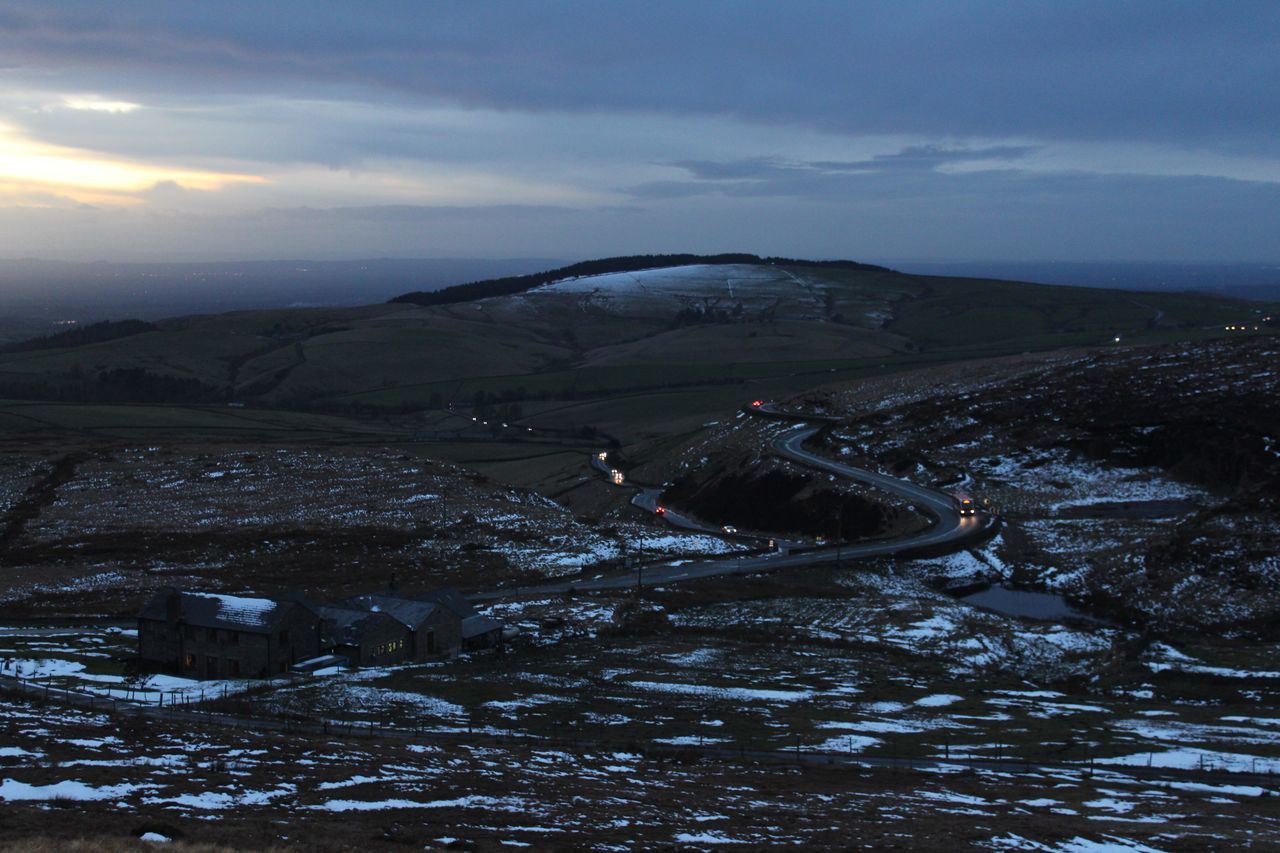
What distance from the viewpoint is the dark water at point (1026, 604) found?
77062 millimetres

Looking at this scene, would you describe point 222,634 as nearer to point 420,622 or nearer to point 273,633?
point 273,633

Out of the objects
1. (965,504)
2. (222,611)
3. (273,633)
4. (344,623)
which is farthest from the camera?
(965,504)

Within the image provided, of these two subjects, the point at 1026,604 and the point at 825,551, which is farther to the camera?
the point at 825,551

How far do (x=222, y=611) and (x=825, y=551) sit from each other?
47495 mm

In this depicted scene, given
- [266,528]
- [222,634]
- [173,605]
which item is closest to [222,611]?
[222,634]

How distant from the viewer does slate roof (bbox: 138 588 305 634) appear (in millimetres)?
56188

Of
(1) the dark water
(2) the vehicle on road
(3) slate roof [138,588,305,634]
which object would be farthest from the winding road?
(3) slate roof [138,588,305,634]

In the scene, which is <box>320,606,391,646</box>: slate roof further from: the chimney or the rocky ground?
the rocky ground

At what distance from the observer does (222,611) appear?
186 ft

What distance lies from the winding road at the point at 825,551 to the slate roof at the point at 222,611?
20.5 meters

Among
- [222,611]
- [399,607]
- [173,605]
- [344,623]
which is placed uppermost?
[173,605]

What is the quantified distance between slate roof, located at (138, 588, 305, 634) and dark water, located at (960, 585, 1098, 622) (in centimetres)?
4600

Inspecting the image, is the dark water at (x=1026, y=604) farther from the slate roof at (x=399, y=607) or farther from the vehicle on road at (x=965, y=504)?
the slate roof at (x=399, y=607)

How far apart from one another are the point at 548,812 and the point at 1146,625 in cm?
5425
